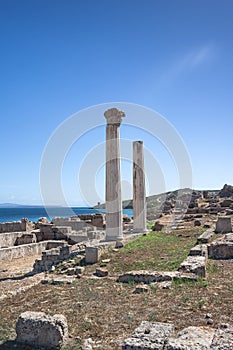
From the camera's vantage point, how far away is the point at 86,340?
5.66 m

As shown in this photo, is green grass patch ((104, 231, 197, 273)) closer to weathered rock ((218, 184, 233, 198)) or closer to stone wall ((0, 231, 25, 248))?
stone wall ((0, 231, 25, 248))

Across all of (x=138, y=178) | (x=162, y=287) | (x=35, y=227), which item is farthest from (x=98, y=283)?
(x=35, y=227)

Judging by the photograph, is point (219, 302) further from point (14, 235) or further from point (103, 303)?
point (14, 235)

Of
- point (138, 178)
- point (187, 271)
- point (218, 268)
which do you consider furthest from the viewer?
point (138, 178)

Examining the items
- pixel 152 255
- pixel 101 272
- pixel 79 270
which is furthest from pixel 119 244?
pixel 101 272

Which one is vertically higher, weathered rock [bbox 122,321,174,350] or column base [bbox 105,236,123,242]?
column base [bbox 105,236,123,242]

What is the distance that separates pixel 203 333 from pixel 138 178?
16.7m

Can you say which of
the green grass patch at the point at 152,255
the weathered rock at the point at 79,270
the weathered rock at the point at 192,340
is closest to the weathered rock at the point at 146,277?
the green grass patch at the point at 152,255

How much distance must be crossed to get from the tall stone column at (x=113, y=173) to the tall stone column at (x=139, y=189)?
4.50 m

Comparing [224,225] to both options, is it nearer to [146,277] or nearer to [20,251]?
[146,277]

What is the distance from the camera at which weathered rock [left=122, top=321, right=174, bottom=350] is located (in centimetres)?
470

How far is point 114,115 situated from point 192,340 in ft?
42.4

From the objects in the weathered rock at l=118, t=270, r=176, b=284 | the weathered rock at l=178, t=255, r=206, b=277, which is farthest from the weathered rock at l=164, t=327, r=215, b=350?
the weathered rock at l=178, t=255, r=206, b=277

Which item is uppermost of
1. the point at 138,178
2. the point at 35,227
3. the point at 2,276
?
the point at 138,178
